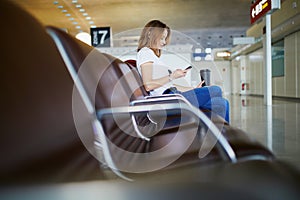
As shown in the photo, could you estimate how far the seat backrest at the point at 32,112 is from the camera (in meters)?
0.69

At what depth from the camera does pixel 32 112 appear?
0.75m

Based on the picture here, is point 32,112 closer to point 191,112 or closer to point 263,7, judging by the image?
point 191,112

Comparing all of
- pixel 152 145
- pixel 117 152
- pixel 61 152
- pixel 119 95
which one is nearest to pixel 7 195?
pixel 61 152

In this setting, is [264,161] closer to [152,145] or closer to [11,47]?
[152,145]

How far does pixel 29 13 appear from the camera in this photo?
2.71ft

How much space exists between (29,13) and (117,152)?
50 centimetres

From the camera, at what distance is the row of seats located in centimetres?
66

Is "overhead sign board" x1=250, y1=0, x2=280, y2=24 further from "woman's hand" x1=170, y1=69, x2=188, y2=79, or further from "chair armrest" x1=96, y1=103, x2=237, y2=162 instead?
"chair armrest" x1=96, y1=103, x2=237, y2=162

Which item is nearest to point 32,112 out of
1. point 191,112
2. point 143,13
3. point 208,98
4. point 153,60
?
point 191,112

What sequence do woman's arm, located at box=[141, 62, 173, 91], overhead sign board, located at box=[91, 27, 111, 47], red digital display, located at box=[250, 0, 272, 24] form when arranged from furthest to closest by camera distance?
1. overhead sign board, located at box=[91, 27, 111, 47]
2. red digital display, located at box=[250, 0, 272, 24]
3. woman's arm, located at box=[141, 62, 173, 91]

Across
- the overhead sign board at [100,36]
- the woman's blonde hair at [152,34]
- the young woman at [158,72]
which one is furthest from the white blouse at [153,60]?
the overhead sign board at [100,36]

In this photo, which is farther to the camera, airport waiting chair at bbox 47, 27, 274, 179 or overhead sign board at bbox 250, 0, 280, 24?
overhead sign board at bbox 250, 0, 280, 24

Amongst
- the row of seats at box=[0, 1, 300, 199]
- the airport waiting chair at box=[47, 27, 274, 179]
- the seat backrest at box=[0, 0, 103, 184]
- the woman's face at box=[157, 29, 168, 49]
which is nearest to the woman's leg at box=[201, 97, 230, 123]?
the woman's face at box=[157, 29, 168, 49]

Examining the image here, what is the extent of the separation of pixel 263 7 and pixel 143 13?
A: 572cm
